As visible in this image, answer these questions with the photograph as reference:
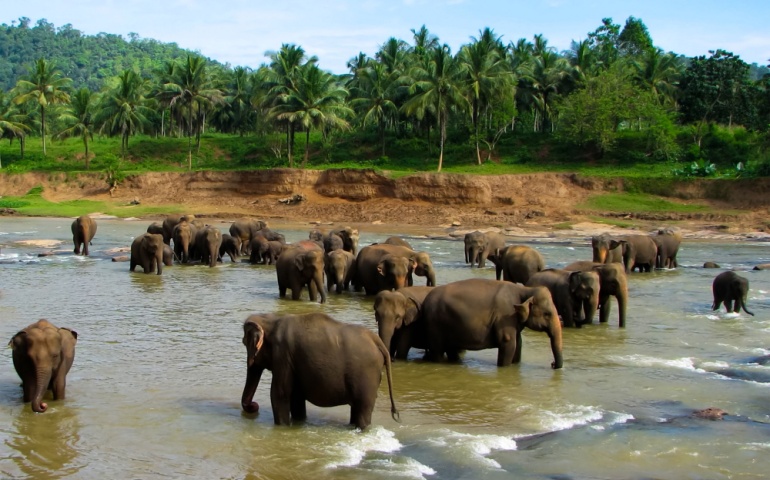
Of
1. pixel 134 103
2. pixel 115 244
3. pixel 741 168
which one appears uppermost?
pixel 134 103

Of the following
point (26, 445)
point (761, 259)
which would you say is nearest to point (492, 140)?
Result: point (761, 259)

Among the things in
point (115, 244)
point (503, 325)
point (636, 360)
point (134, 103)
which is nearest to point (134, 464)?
point (503, 325)

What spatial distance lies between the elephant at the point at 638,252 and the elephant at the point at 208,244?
10.9m

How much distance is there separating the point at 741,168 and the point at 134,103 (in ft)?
135

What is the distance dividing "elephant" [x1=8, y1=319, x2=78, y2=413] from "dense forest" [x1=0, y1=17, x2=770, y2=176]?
43.2 m

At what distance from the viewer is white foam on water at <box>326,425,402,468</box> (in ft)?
25.3

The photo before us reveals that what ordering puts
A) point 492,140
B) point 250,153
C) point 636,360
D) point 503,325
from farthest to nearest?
1. point 250,153
2. point 492,140
3. point 636,360
4. point 503,325

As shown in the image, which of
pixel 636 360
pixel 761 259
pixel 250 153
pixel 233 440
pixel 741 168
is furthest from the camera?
pixel 250 153

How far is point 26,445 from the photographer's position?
26.1ft

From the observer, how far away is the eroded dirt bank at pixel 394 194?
44.2m

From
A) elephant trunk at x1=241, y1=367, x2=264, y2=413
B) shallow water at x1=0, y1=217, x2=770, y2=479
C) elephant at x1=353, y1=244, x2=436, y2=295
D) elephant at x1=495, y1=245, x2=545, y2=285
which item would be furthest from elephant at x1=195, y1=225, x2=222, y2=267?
elephant trunk at x1=241, y1=367, x2=264, y2=413

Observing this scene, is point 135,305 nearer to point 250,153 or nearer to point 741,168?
point 741,168

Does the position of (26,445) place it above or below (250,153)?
below

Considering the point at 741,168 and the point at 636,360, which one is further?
the point at 741,168
